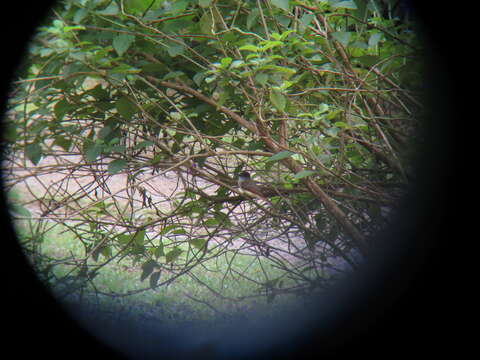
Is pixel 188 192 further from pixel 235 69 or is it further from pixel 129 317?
pixel 129 317

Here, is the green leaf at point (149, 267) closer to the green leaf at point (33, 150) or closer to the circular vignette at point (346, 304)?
the circular vignette at point (346, 304)

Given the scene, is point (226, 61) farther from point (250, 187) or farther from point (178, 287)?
point (178, 287)

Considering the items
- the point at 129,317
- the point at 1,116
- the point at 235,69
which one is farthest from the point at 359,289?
the point at 1,116

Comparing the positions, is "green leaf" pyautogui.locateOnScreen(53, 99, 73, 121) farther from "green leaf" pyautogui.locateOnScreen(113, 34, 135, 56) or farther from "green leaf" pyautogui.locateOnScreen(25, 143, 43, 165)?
"green leaf" pyautogui.locateOnScreen(113, 34, 135, 56)

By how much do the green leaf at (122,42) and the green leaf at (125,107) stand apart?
0.28 metres

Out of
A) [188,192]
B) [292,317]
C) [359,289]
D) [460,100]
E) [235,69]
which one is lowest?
[292,317]

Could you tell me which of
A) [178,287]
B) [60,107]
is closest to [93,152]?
[60,107]

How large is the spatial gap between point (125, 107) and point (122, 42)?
0.32 metres

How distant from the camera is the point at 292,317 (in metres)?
2.29

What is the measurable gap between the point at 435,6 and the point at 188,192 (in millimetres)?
1270

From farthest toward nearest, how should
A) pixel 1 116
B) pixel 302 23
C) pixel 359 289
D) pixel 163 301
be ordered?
pixel 163 301 → pixel 359 289 → pixel 1 116 → pixel 302 23

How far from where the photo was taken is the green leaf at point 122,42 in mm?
1589

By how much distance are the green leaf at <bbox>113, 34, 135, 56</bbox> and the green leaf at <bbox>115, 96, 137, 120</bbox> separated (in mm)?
275

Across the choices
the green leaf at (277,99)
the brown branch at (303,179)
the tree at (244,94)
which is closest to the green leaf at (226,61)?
the tree at (244,94)
